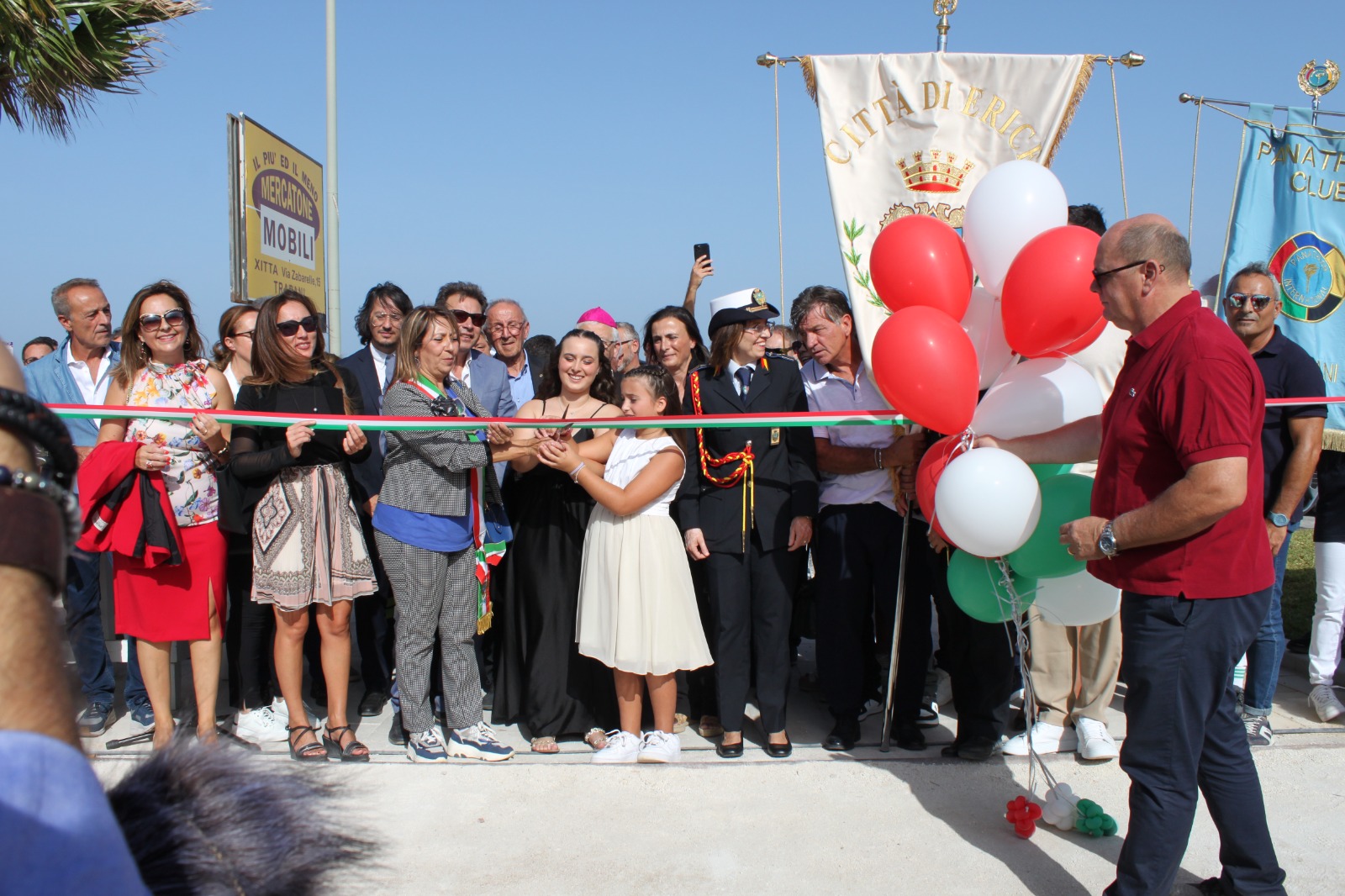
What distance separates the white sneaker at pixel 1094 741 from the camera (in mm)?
4449

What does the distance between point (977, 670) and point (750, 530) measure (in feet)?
4.08

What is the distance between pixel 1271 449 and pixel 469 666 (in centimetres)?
403

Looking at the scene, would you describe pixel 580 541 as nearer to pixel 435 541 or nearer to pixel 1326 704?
pixel 435 541

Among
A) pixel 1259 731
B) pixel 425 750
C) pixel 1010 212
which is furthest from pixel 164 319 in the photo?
pixel 1259 731

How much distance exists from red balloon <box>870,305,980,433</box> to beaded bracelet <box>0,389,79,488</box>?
9.89 ft

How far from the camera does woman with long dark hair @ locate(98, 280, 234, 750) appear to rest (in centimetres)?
443

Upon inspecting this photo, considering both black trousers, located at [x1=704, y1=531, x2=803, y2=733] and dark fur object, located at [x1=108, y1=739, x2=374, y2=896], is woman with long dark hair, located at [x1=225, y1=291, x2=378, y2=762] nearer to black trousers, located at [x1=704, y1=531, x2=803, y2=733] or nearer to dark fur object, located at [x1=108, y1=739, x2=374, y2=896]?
black trousers, located at [x1=704, y1=531, x2=803, y2=733]

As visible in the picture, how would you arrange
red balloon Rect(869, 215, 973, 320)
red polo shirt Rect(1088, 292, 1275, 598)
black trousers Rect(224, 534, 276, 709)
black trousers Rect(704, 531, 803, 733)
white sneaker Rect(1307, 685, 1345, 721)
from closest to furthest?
red polo shirt Rect(1088, 292, 1275, 598) < red balloon Rect(869, 215, 973, 320) < black trousers Rect(704, 531, 803, 733) < white sneaker Rect(1307, 685, 1345, 721) < black trousers Rect(224, 534, 276, 709)

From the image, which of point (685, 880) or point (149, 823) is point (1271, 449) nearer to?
point (685, 880)

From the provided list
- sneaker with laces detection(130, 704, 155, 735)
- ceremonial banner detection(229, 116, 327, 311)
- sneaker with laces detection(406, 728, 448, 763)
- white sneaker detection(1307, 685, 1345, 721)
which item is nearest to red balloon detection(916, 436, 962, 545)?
sneaker with laces detection(406, 728, 448, 763)

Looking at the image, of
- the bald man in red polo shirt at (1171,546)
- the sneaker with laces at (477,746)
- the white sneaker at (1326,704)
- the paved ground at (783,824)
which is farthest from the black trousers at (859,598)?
the white sneaker at (1326,704)

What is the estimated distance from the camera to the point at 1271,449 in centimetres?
462

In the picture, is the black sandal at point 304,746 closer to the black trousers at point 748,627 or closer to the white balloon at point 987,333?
the black trousers at point 748,627

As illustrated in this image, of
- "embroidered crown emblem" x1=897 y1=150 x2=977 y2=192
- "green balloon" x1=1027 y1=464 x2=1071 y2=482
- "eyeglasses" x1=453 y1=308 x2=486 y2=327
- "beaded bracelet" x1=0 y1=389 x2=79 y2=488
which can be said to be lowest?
"green balloon" x1=1027 y1=464 x2=1071 y2=482
